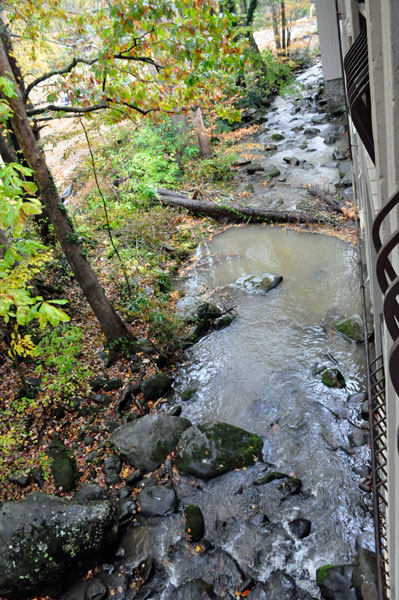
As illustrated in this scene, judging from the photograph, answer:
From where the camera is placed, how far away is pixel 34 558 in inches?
207

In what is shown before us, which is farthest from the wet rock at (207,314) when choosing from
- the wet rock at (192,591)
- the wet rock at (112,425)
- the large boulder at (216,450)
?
the wet rock at (192,591)

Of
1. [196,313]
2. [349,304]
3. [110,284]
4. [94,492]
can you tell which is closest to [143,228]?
[110,284]

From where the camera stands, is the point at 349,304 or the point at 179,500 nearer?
the point at 179,500

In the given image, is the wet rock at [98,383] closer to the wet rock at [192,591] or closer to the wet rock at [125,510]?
the wet rock at [125,510]

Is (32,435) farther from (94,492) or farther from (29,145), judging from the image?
(29,145)

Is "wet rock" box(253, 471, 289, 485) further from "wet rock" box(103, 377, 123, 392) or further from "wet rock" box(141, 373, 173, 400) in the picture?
"wet rock" box(103, 377, 123, 392)

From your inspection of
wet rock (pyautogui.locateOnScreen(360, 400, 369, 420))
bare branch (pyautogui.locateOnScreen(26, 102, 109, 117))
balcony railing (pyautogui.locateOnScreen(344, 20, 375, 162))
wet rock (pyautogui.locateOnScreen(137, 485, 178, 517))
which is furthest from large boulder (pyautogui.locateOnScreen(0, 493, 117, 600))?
bare branch (pyautogui.locateOnScreen(26, 102, 109, 117))

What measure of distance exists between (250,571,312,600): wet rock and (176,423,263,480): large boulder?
1838mm

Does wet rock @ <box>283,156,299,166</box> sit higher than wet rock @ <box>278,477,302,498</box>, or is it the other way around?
wet rock @ <box>283,156,299,166</box>

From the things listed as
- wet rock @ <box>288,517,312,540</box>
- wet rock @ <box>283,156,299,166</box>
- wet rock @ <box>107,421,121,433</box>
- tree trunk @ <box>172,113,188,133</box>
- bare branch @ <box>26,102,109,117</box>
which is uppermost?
bare branch @ <box>26,102,109,117</box>

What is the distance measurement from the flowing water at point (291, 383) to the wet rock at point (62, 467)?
7.97 ft

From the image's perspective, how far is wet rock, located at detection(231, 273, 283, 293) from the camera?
1132 centimetres

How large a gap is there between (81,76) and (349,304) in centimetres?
792

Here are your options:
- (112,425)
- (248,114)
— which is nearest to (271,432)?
(112,425)
